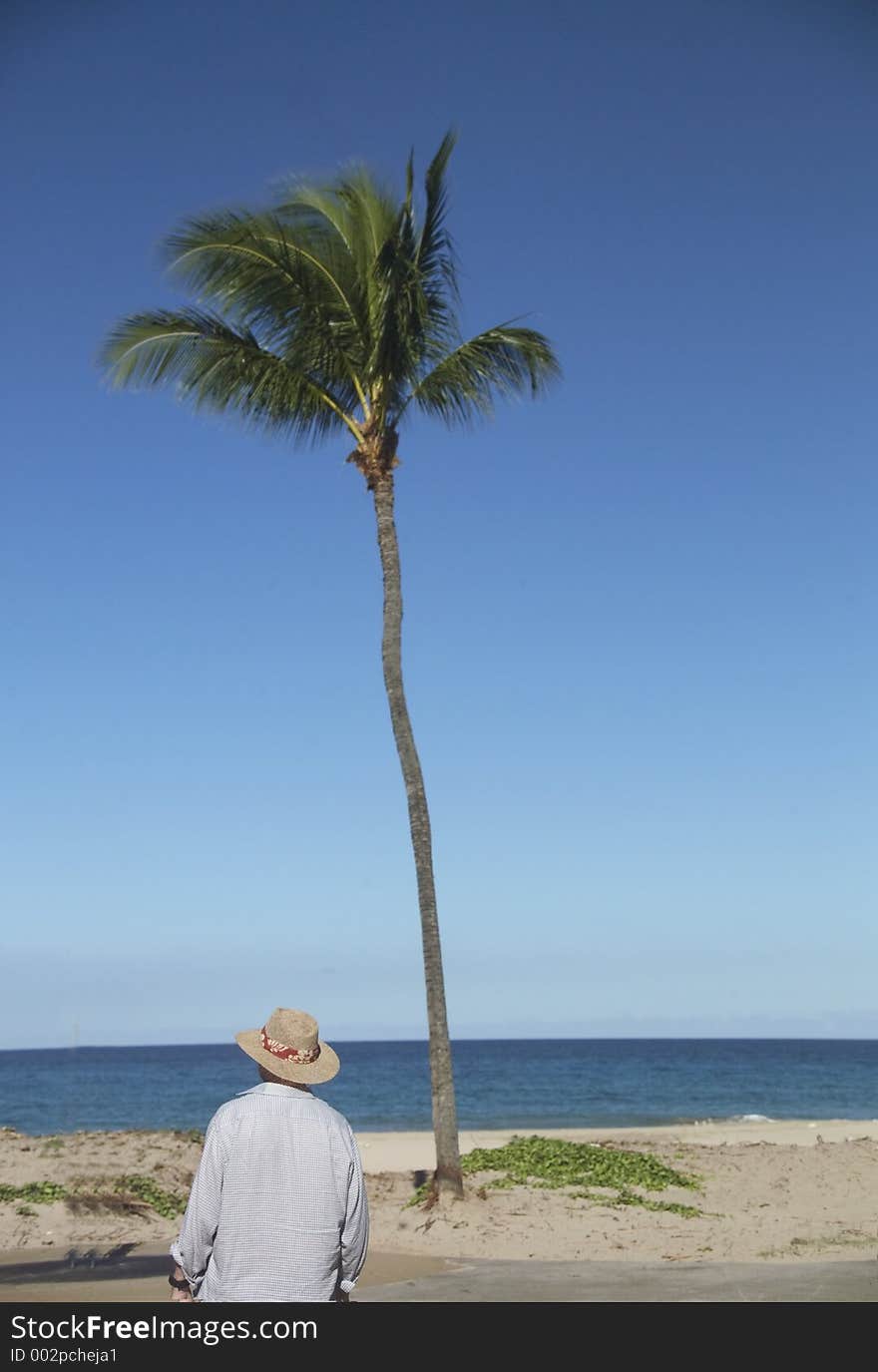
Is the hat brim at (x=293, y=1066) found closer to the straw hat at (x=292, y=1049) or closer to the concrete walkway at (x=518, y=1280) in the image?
the straw hat at (x=292, y=1049)

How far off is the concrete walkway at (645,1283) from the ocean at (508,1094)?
74.9 feet

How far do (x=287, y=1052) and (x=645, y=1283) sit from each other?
5.67m

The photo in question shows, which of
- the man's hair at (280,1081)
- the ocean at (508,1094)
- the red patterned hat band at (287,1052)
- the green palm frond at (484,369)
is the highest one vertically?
the green palm frond at (484,369)

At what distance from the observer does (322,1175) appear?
4184mm

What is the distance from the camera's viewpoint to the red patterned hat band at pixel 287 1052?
173 inches

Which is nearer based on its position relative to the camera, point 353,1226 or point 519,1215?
point 353,1226

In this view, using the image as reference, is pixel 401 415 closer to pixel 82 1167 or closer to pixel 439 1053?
pixel 439 1053

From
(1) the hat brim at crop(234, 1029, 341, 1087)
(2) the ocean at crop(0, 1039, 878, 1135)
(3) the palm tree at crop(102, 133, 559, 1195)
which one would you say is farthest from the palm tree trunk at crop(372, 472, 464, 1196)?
(2) the ocean at crop(0, 1039, 878, 1135)

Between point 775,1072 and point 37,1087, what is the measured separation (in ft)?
143

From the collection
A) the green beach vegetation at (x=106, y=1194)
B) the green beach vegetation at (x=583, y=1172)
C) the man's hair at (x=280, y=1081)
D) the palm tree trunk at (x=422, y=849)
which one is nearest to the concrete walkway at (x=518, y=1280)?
the green beach vegetation at (x=106, y=1194)

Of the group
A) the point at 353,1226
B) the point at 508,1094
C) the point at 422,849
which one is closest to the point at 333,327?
the point at 422,849

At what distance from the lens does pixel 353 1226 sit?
14.0ft

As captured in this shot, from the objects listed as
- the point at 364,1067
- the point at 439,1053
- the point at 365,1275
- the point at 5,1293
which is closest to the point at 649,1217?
the point at 439,1053

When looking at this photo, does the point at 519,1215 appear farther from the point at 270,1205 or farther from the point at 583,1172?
the point at 270,1205
